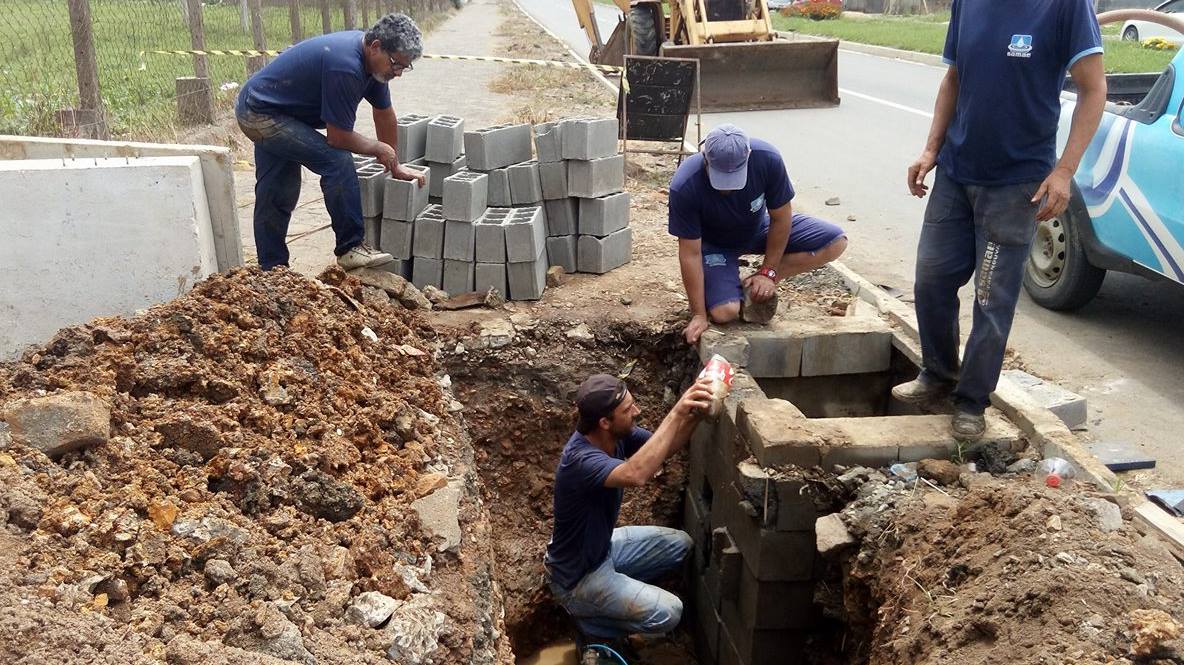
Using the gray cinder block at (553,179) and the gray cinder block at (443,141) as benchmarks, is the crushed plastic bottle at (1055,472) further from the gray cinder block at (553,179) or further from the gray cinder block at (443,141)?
the gray cinder block at (443,141)

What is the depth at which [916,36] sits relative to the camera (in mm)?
23688

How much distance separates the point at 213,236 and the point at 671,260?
329cm

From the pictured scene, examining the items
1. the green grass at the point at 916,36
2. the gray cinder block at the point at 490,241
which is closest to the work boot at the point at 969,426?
the gray cinder block at the point at 490,241

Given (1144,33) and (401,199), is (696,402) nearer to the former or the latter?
(401,199)

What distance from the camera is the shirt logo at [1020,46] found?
3529 mm

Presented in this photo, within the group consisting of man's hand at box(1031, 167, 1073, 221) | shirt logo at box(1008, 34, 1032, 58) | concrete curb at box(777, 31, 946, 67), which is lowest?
man's hand at box(1031, 167, 1073, 221)

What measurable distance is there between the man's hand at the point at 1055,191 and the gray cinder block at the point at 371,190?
392 centimetres

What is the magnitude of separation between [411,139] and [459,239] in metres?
0.94

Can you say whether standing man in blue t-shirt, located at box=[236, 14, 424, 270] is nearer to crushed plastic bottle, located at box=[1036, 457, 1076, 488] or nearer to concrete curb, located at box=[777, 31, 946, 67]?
crushed plastic bottle, located at box=[1036, 457, 1076, 488]

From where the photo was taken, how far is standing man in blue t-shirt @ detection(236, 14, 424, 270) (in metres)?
5.21

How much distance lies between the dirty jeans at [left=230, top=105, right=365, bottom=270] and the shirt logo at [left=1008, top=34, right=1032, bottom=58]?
12.0 feet

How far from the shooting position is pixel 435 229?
600cm

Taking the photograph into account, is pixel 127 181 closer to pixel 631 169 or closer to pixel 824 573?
pixel 824 573

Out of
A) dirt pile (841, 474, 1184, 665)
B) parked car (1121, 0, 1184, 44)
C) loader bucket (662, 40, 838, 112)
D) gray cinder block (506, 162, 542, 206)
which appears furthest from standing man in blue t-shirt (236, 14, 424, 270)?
parked car (1121, 0, 1184, 44)
